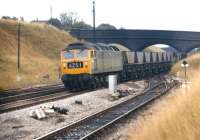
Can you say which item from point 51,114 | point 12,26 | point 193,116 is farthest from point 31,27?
point 193,116

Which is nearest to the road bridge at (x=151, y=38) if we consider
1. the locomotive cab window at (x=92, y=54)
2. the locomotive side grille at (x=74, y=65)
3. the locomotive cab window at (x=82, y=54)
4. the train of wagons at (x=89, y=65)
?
the train of wagons at (x=89, y=65)

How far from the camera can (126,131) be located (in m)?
16.3

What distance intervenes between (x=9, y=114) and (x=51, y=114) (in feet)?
4.94

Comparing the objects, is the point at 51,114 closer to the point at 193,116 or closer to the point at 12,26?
the point at 193,116

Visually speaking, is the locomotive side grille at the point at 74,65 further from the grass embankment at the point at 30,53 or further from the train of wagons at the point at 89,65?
the grass embankment at the point at 30,53

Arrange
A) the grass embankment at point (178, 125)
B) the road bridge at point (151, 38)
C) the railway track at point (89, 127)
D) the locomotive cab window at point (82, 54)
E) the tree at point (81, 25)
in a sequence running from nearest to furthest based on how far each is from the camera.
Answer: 1. the grass embankment at point (178, 125)
2. the railway track at point (89, 127)
3. the locomotive cab window at point (82, 54)
4. the road bridge at point (151, 38)
5. the tree at point (81, 25)

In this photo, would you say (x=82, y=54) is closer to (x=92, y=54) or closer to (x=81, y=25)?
(x=92, y=54)

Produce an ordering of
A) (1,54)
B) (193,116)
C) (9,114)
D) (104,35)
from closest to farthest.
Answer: (193,116) → (9,114) → (1,54) → (104,35)

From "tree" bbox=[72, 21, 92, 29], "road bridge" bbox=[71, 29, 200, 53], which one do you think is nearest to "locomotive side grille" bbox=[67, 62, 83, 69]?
"road bridge" bbox=[71, 29, 200, 53]

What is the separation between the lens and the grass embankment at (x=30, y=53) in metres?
52.6

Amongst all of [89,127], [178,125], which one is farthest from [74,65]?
[178,125]

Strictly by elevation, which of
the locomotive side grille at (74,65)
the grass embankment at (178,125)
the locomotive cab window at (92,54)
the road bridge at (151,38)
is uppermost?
the road bridge at (151,38)

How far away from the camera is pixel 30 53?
75125 mm

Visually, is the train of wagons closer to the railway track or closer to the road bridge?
the railway track
